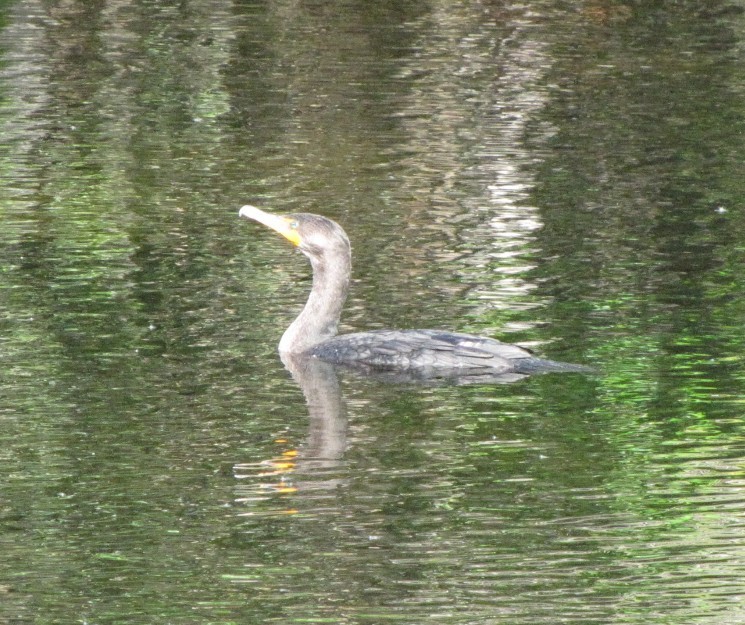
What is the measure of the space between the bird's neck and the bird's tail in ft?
4.57

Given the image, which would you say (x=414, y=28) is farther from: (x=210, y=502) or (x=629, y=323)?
(x=210, y=502)

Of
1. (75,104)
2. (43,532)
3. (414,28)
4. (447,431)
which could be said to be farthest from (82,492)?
(414,28)

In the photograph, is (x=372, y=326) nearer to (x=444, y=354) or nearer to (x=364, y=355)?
(x=364, y=355)

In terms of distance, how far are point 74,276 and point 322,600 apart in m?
5.98

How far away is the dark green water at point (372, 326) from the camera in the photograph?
7402mm

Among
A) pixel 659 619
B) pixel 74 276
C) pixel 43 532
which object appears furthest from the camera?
pixel 74 276

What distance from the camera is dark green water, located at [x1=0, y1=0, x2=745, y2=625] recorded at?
7.40m

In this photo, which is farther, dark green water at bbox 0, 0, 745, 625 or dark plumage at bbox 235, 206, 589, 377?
dark plumage at bbox 235, 206, 589, 377

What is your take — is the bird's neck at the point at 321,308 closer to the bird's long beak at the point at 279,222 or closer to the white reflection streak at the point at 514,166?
the bird's long beak at the point at 279,222

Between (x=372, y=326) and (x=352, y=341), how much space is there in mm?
689

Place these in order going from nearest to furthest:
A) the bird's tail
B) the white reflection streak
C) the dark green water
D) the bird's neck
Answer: the dark green water < the bird's tail < the bird's neck < the white reflection streak

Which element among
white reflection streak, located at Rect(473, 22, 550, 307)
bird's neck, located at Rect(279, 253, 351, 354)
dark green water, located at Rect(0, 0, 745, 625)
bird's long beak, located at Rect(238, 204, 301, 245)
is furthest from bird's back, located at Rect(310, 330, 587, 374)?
white reflection streak, located at Rect(473, 22, 550, 307)

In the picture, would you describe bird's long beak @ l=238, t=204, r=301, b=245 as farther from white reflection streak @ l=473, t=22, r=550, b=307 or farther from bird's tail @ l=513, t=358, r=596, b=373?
→ bird's tail @ l=513, t=358, r=596, b=373

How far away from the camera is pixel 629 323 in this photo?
37.0 feet
